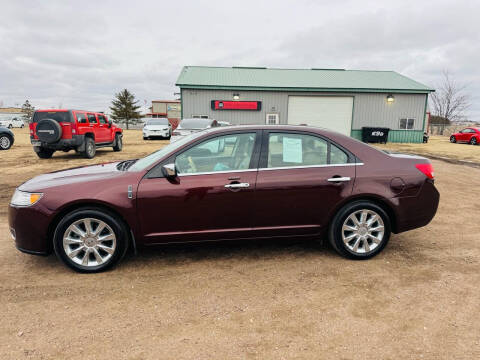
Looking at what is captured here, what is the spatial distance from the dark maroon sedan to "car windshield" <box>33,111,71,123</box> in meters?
9.01

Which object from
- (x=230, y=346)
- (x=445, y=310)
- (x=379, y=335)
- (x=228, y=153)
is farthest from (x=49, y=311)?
(x=445, y=310)

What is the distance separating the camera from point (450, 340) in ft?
7.89

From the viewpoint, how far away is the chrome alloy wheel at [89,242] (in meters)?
3.32

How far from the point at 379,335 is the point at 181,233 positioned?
2.05 metres

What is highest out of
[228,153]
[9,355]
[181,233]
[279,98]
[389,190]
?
[279,98]

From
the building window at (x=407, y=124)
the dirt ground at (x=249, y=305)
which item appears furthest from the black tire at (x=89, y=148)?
the building window at (x=407, y=124)

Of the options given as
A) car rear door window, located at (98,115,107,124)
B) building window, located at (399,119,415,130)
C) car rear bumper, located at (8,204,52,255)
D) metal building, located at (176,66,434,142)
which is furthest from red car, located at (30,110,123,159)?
building window, located at (399,119,415,130)

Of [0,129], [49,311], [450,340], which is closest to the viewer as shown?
[450,340]

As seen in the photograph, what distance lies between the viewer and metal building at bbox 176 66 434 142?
24.2 m

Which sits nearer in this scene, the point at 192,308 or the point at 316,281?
the point at 192,308

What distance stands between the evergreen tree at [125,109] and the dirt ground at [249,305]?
6751 centimetres

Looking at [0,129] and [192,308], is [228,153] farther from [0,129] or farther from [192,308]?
[0,129]

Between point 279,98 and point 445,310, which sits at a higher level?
point 279,98

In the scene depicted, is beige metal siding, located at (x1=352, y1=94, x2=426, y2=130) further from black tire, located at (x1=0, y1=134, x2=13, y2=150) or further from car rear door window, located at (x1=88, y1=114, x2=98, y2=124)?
black tire, located at (x1=0, y1=134, x2=13, y2=150)
